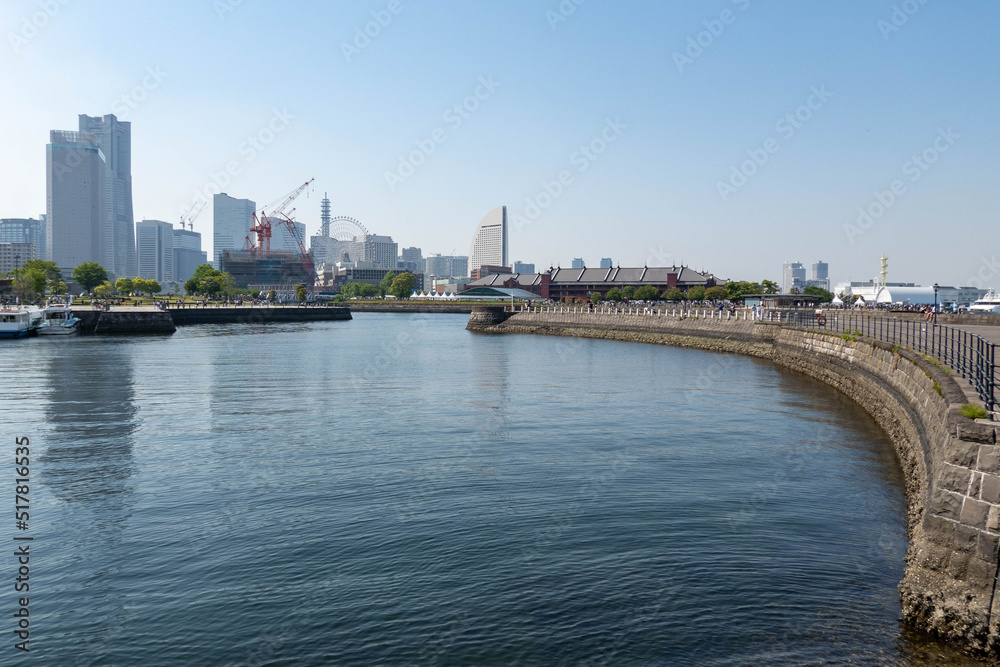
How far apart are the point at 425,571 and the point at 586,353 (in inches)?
2085

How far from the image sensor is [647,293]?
189625 millimetres

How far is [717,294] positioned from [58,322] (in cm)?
14195

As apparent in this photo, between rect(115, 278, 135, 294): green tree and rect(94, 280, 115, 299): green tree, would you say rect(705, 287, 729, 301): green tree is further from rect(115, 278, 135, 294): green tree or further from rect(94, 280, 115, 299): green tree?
rect(115, 278, 135, 294): green tree

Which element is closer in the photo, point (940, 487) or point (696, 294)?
point (940, 487)

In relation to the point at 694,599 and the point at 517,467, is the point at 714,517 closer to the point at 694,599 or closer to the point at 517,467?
the point at 694,599

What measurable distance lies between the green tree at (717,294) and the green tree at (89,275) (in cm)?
15233

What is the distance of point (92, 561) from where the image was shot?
1320 cm

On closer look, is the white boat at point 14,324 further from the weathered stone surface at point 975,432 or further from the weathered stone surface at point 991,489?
the weathered stone surface at point 991,489

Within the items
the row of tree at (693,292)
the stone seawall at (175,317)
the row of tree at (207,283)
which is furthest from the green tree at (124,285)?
the row of tree at (693,292)

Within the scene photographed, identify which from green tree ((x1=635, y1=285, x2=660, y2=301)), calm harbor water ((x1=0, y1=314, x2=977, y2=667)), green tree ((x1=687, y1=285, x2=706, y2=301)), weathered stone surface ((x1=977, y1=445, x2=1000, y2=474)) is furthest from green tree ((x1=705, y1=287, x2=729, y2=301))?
weathered stone surface ((x1=977, y1=445, x2=1000, y2=474))

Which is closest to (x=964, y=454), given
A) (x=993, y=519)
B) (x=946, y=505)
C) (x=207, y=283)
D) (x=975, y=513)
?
(x=946, y=505)

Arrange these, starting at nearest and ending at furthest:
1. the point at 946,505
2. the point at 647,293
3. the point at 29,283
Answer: the point at 946,505 → the point at 29,283 → the point at 647,293

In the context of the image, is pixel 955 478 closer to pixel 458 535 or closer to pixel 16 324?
pixel 458 535

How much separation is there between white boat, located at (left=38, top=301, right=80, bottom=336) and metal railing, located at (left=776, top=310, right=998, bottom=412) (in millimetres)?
82103
